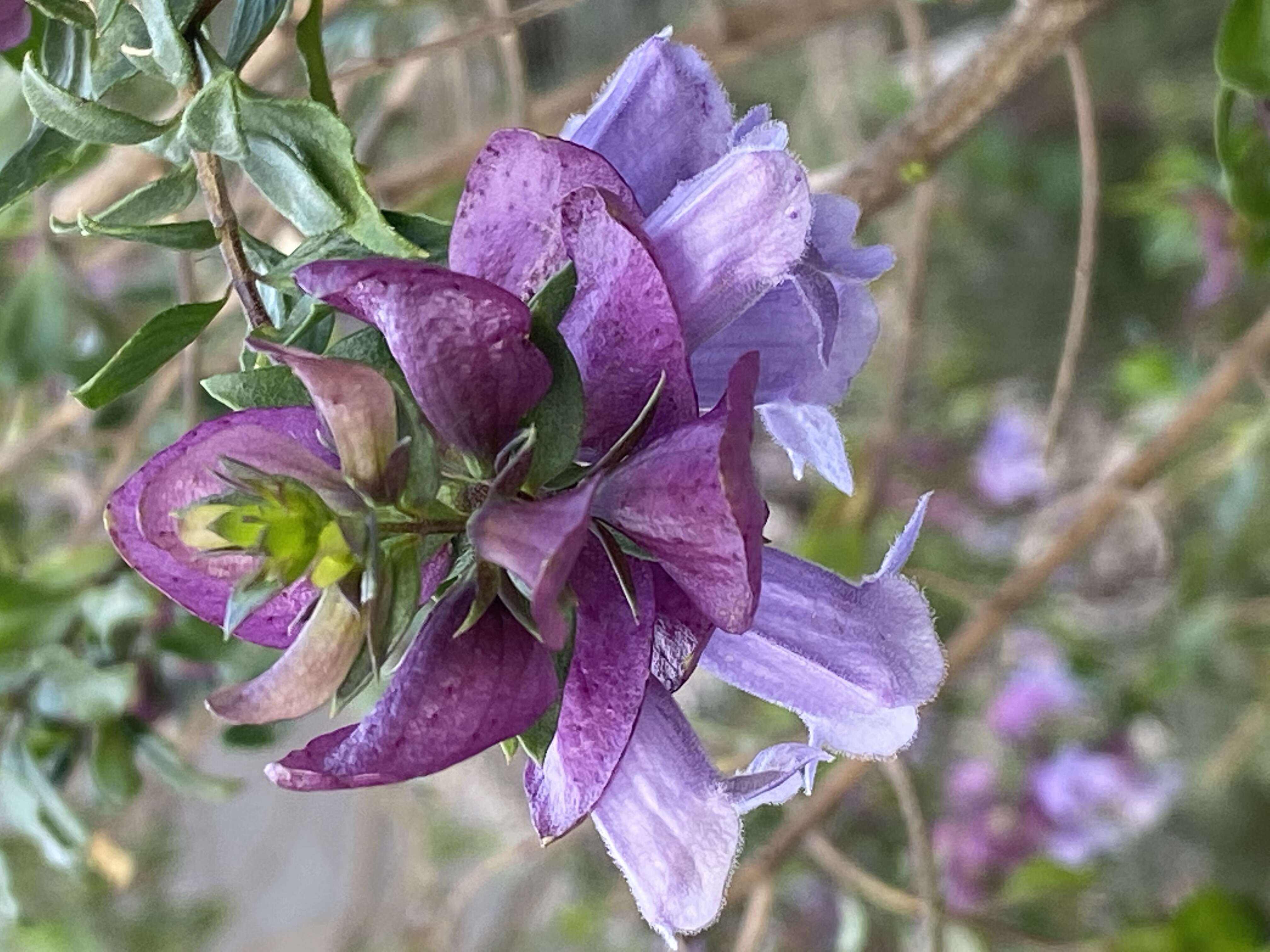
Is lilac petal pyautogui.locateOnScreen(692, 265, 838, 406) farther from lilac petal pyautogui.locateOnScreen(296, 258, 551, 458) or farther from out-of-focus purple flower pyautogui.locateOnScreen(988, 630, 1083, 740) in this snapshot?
out-of-focus purple flower pyautogui.locateOnScreen(988, 630, 1083, 740)

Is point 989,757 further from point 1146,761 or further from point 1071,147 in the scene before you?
point 1071,147

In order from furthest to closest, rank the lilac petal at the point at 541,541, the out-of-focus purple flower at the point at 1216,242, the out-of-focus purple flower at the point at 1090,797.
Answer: the out-of-focus purple flower at the point at 1090,797, the out-of-focus purple flower at the point at 1216,242, the lilac petal at the point at 541,541

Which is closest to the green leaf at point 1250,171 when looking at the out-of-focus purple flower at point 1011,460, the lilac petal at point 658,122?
the lilac petal at point 658,122

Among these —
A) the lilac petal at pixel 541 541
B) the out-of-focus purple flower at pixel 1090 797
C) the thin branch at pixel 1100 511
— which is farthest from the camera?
the out-of-focus purple flower at pixel 1090 797

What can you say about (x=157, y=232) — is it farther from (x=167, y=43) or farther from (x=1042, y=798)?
(x=1042, y=798)

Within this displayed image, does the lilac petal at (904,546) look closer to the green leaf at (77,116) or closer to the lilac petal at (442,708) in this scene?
the lilac petal at (442,708)

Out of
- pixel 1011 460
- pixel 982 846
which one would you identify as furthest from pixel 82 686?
pixel 1011 460
